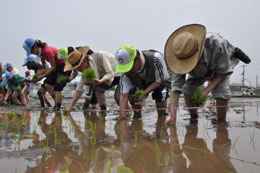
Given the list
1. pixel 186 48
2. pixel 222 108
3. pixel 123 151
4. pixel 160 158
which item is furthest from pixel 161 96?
pixel 160 158

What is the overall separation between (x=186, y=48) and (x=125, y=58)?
2.93 feet

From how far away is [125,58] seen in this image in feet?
10.5

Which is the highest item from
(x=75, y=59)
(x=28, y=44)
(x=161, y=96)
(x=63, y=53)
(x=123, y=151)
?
(x=28, y=44)

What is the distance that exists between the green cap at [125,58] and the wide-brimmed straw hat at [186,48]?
50cm

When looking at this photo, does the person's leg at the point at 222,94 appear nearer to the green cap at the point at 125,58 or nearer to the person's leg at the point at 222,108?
the person's leg at the point at 222,108

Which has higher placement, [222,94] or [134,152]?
[222,94]

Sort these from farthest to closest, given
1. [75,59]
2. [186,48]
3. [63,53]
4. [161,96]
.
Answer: [63,53] < [75,59] < [161,96] < [186,48]

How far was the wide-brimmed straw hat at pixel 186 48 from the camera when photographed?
104 inches

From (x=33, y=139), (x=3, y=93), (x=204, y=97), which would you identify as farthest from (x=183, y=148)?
(x=3, y=93)

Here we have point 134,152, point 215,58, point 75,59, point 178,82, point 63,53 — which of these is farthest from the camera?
point 63,53

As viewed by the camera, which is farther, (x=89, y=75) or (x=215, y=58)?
(x=89, y=75)

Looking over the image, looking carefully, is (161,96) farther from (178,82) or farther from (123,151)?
(123,151)

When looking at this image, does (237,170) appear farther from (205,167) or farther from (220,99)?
(220,99)

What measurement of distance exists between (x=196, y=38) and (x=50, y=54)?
3.40m
